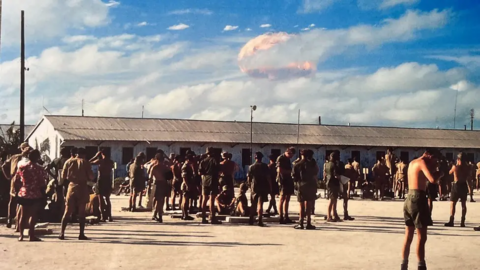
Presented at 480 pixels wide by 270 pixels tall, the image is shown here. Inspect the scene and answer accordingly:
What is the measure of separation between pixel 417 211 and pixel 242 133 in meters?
41.6

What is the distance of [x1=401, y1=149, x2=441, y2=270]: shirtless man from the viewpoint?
9172 mm

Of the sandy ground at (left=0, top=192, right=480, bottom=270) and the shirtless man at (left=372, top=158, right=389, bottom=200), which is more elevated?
the shirtless man at (left=372, top=158, right=389, bottom=200)

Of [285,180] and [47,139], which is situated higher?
[47,139]

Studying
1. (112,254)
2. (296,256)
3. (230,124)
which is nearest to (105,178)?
(112,254)

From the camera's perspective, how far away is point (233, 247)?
11.9 m

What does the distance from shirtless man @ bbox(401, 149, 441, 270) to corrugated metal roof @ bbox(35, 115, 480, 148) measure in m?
35.4

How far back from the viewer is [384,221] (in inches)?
703

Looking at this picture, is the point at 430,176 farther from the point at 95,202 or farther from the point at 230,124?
the point at 230,124

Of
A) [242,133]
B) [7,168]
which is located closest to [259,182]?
[7,168]

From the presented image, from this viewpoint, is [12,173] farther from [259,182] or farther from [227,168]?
[259,182]

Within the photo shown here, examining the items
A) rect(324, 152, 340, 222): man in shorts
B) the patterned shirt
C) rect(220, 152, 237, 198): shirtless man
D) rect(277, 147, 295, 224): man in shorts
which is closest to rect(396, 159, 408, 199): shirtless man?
rect(324, 152, 340, 222): man in shorts

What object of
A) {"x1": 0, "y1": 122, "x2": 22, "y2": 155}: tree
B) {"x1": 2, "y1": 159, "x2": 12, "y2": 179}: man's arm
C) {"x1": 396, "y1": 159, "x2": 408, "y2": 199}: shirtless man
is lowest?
{"x1": 396, "y1": 159, "x2": 408, "y2": 199}: shirtless man

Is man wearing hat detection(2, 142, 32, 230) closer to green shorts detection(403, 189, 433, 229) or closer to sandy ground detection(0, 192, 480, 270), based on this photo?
sandy ground detection(0, 192, 480, 270)

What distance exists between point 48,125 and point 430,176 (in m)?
39.8
